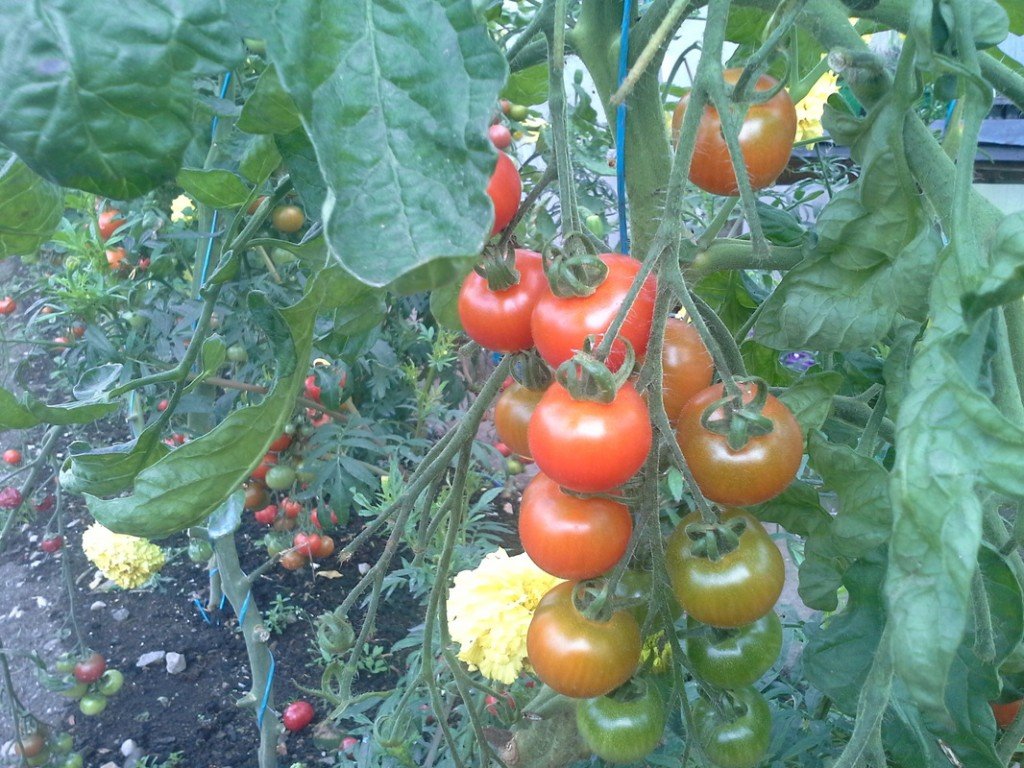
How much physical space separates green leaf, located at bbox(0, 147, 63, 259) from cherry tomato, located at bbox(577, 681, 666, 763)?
48cm

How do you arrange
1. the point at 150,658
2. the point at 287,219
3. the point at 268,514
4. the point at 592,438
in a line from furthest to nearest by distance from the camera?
the point at 150,658 < the point at 268,514 < the point at 287,219 < the point at 592,438

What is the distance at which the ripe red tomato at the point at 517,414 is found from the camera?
57cm

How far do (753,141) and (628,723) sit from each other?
39cm

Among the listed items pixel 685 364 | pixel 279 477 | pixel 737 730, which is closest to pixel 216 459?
pixel 685 364

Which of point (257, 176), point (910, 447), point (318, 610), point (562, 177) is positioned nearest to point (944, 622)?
point (910, 447)

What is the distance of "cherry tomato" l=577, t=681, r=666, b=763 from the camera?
0.56m

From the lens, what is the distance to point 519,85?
0.75 m

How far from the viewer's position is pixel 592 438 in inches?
15.9

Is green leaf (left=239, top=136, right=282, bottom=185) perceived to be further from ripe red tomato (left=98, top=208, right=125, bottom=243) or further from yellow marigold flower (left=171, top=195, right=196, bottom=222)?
ripe red tomato (left=98, top=208, right=125, bottom=243)

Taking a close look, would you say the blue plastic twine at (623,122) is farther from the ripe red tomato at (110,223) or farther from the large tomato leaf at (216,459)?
the ripe red tomato at (110,223)

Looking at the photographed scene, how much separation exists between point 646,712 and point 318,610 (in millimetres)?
1733

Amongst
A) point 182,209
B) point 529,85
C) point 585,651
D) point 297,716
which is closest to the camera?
point 585,651

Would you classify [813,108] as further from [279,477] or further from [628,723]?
[279,477]

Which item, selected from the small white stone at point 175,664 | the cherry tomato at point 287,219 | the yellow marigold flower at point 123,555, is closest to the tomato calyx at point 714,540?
the cherry tomato at point 287,219
